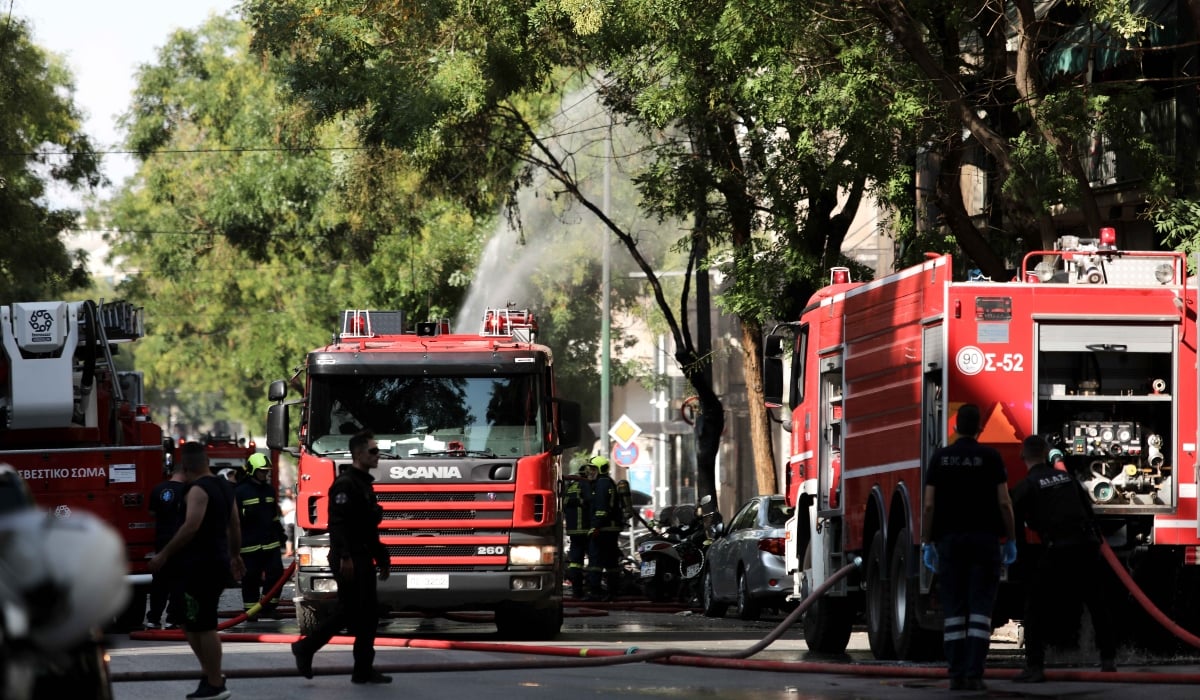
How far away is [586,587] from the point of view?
28141 millimetres

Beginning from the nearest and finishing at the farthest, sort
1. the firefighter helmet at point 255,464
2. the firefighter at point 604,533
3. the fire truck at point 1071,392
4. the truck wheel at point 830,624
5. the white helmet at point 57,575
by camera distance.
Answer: the white helmet at point 57,575 → the fire truck at point 1071,392 → the truck wheel at point 830,624 → the firefighter helmet at point 255,464 → the firefighter at point 604,533

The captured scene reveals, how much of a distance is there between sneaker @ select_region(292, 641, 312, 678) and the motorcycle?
12.7 m

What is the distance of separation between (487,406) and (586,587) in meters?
10.6

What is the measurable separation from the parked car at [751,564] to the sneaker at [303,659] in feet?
29.0

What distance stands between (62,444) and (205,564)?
31.5 ft

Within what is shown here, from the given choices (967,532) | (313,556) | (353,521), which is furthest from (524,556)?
(967,532)

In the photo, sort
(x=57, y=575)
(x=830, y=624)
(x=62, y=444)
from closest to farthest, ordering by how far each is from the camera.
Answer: (x=57, y=575) → (x=830, y=624) → (x=62, y=444)

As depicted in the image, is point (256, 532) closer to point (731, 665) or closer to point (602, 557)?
point (602, 557)

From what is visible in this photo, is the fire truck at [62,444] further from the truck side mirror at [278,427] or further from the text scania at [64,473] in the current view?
the truck side mirror at [278,427]

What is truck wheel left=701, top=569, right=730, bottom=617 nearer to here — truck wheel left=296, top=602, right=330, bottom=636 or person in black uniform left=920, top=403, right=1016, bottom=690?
truck wheel left=296, top=602, right=330, bottom=636

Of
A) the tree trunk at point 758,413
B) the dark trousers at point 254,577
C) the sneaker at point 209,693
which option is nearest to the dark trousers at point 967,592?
the sneaker at point 209,693

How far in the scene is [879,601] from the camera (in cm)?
1534

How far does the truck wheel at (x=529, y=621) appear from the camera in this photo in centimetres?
1819

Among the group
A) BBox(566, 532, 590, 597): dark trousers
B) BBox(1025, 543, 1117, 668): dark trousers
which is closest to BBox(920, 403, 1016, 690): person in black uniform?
BBox(1025, 543, 1117, 668): dark trousers
